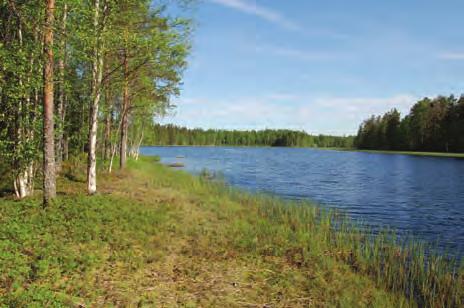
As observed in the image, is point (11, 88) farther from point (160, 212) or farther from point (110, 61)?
point (110, 61)

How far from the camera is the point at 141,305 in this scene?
23.0 feet

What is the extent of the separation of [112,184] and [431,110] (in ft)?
346

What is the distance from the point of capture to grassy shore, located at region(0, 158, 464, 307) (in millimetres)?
7527

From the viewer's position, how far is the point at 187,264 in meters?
9.50

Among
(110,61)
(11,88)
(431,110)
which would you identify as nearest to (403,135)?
(431,110)

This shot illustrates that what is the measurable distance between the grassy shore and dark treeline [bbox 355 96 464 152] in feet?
320

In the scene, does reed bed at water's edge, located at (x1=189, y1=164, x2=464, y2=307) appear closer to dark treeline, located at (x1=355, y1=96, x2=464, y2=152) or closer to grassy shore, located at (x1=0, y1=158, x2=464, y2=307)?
grassy shore, located at (x1=0, y1=158, x2=464, y2=307)

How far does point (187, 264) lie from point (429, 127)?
A: 361ft

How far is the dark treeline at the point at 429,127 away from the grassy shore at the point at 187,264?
3845 inches

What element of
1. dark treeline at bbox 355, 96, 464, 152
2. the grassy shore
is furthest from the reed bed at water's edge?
dark treeline at bbox 355, 96, 464, 152

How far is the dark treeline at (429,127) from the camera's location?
307 ft

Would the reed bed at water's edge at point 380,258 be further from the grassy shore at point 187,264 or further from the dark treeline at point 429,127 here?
the dark treeline at point 429,127

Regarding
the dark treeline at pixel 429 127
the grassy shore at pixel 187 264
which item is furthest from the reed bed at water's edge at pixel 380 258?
the dark treeline at pixel 429 127

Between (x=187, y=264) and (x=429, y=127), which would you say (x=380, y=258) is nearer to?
(x=187, y=264)
